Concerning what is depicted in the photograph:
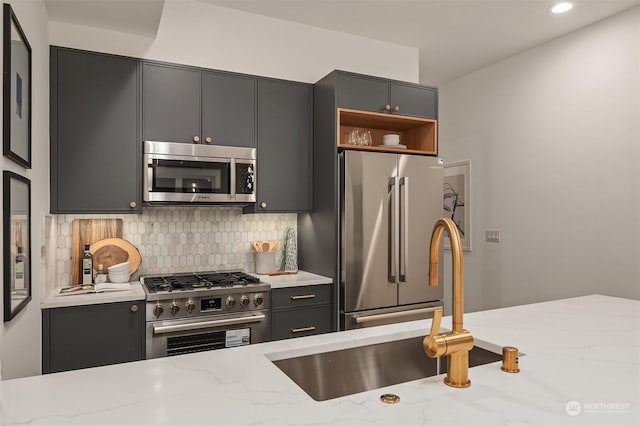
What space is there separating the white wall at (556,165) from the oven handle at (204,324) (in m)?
2.50

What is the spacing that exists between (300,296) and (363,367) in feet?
4.91

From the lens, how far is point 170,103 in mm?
2891

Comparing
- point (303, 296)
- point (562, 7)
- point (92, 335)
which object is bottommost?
point (92, 335)

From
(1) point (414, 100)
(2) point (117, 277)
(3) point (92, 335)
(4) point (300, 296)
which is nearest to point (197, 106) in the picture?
(2) point (117, 277)

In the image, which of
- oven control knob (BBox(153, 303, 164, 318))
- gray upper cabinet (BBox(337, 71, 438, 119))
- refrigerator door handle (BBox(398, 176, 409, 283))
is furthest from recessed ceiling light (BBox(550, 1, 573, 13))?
oven control knob (BBox(153, 303, 164, 318))

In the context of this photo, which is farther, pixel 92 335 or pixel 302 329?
pixel 302 329

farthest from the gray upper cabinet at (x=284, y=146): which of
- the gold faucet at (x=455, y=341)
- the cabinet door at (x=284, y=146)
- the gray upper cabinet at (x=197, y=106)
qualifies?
the gold faucet at (x=455, y=341)

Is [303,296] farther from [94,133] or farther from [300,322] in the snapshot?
[94,133]

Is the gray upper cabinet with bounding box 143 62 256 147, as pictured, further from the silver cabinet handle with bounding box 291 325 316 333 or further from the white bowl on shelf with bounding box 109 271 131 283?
the silver cabinet handle with bounding box 291 325 316 333

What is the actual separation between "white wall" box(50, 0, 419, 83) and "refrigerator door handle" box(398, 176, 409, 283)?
3.79ft

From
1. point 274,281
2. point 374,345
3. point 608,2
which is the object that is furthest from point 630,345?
point 608,2

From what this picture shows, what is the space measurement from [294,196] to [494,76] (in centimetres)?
244

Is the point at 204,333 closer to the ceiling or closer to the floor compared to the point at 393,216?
closer to the floor

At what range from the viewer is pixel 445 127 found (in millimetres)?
4852
